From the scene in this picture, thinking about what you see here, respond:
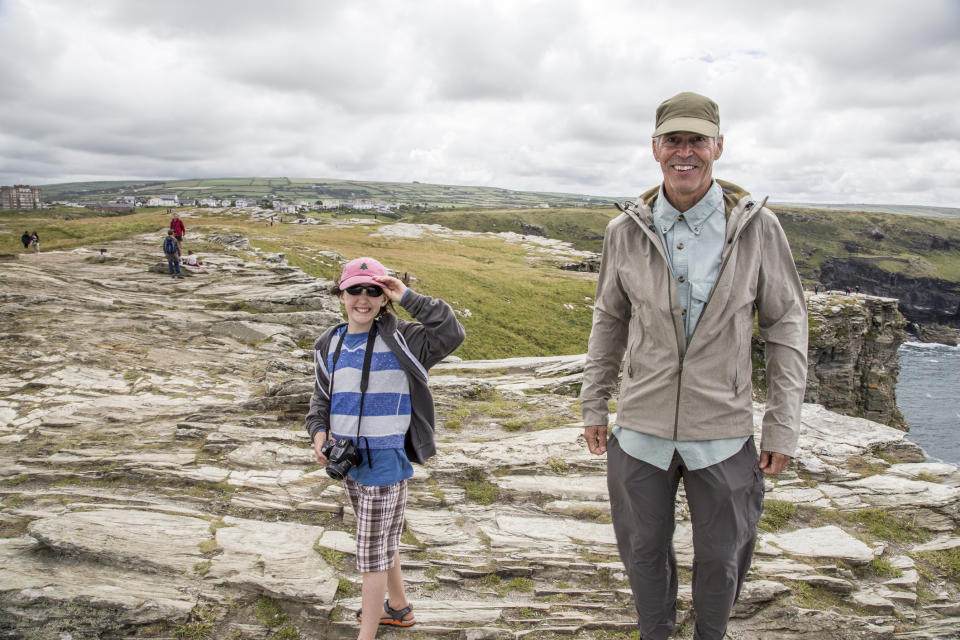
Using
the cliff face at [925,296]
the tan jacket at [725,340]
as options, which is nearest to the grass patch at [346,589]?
the tan jacket at [725,340]

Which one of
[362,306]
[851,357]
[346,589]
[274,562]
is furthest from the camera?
[851,357]

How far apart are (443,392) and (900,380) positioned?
11875cm

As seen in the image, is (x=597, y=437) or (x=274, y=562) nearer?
(x=597, y=437)

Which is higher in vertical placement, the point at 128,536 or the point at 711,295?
the point at 711,295

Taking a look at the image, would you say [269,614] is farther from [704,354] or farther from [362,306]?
[704,354]

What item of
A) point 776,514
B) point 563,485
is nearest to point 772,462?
point 776,514

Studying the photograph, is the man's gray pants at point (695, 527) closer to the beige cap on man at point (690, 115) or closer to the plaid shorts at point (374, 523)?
the plaid shorts at point (374, 523)

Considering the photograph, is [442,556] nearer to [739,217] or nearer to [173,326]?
[739,217]

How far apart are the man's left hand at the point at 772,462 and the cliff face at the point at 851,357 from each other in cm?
5555

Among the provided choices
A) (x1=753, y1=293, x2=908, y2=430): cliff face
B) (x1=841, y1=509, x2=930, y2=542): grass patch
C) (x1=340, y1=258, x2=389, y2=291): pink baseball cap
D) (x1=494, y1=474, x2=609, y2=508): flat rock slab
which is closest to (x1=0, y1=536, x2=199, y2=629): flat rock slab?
(x1=340, y1=258, x2=389, y2=291): pink baseball cap

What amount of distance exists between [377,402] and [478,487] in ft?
15.7

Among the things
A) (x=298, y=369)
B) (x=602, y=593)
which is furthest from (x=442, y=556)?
(x=298, y=369)

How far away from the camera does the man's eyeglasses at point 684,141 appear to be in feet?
13.9

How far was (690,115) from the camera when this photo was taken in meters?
4.25
